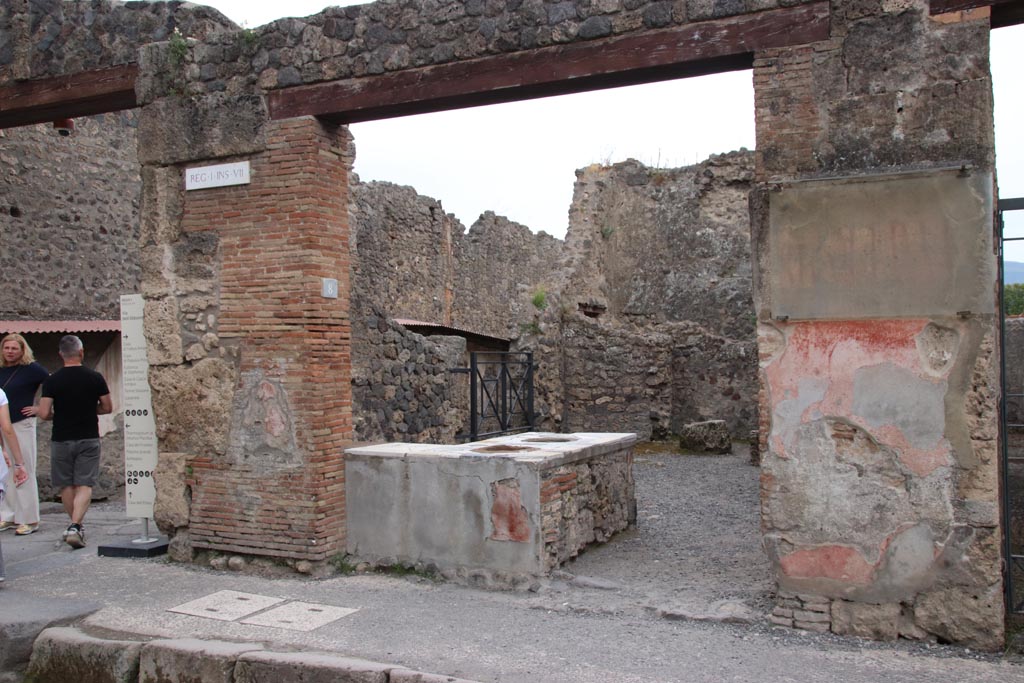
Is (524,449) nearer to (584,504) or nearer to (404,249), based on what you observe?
(584,504)

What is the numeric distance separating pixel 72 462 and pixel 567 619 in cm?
427

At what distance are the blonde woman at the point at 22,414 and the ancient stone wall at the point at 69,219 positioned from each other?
292 cm

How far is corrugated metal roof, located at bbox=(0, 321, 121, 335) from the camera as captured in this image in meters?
9.48

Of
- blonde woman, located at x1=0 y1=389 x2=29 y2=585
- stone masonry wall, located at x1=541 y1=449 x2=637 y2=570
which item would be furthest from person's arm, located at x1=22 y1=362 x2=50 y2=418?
stone masonry wall, located at x1=541 y1=449 x2=637 y2=570

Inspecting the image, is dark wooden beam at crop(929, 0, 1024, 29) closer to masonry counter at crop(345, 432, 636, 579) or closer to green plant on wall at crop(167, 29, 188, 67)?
masonry counter at crop(345, 432, 636, 579)

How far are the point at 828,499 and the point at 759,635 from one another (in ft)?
2.61

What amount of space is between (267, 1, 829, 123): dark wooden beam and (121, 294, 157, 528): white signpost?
6.16ft

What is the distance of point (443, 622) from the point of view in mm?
5145

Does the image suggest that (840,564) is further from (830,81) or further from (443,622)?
(830,81)

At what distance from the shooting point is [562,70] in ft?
18.4

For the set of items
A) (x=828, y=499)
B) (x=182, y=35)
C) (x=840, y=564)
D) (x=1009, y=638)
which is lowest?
(x=1009, y=638)

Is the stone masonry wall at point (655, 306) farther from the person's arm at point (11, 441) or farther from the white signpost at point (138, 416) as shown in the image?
the person's arm at point (11, 441)

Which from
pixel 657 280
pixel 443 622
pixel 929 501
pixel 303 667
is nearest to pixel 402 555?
pixel 443 622

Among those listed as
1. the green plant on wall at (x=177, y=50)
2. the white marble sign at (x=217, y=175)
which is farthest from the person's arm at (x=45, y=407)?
the green plant on wall at (x=177, y=50)
